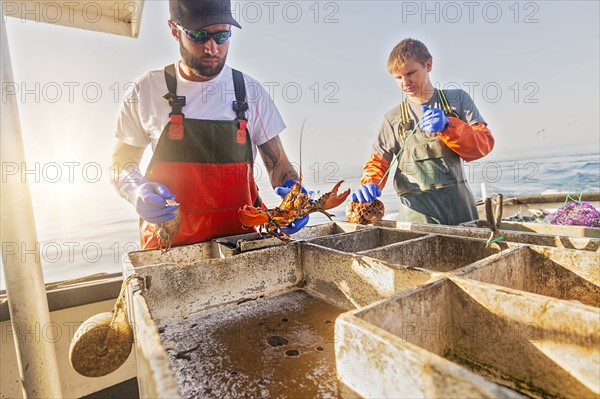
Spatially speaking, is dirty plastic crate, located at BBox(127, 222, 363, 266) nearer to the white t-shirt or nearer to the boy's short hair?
the white t-shirt

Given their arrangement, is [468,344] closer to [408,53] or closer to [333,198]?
[333,198]

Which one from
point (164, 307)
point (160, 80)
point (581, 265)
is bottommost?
point (164, 307)

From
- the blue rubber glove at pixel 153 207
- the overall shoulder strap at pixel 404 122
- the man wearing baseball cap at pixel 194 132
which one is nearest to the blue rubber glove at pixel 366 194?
the man wearing baseball cap at pixel 194 132

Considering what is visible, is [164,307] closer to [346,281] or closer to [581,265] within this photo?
[346,281]

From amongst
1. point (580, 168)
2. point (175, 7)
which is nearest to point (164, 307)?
point (175, 7)

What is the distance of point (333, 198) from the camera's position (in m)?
2.99

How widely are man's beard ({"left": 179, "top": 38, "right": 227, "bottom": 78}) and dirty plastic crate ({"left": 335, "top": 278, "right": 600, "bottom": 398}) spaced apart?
103 inches

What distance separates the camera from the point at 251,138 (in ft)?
11.0

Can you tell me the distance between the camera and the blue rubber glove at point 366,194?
10.3ft

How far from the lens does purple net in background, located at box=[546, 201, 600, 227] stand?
3.18 metres

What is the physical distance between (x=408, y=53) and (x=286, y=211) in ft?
8.63

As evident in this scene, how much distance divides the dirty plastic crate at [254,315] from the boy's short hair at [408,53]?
2843 mm

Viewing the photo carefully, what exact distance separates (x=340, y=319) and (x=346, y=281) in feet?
2.94

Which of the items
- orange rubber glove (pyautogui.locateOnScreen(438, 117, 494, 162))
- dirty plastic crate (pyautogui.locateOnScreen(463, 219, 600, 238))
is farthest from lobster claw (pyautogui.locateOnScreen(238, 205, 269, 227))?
orange rubber glove (pyautogui.locateOnScreen(438, 117, 494, 162))
